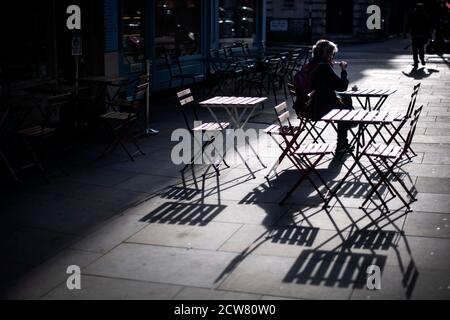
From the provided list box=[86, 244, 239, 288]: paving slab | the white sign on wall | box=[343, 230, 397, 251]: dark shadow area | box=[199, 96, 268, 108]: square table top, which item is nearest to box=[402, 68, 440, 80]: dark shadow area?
box=[199, 96, 268, 108]: square table top

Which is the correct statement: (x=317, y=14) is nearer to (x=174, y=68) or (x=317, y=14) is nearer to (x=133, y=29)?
(x=174, y=68)

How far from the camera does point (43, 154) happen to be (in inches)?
404

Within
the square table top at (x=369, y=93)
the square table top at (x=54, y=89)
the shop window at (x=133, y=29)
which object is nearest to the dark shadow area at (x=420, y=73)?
the shop window at (x=133, y=29)

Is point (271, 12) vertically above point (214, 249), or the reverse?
point (271, 12)

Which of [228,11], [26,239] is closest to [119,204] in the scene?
[26,239]

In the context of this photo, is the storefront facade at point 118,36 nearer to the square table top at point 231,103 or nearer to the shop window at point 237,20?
the shop window at point 237,20

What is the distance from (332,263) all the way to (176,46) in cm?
1176

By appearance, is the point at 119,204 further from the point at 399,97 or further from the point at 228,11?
the point at 228,11

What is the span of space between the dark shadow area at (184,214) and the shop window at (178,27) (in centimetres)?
876

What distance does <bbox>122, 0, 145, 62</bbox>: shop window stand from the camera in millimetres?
14578

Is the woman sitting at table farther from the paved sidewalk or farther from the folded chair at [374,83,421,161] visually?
the paved sidewalk

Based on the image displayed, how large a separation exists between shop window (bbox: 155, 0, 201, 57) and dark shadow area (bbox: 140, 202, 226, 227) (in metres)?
8.76

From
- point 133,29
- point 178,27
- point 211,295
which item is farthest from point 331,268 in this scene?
point 178,27
